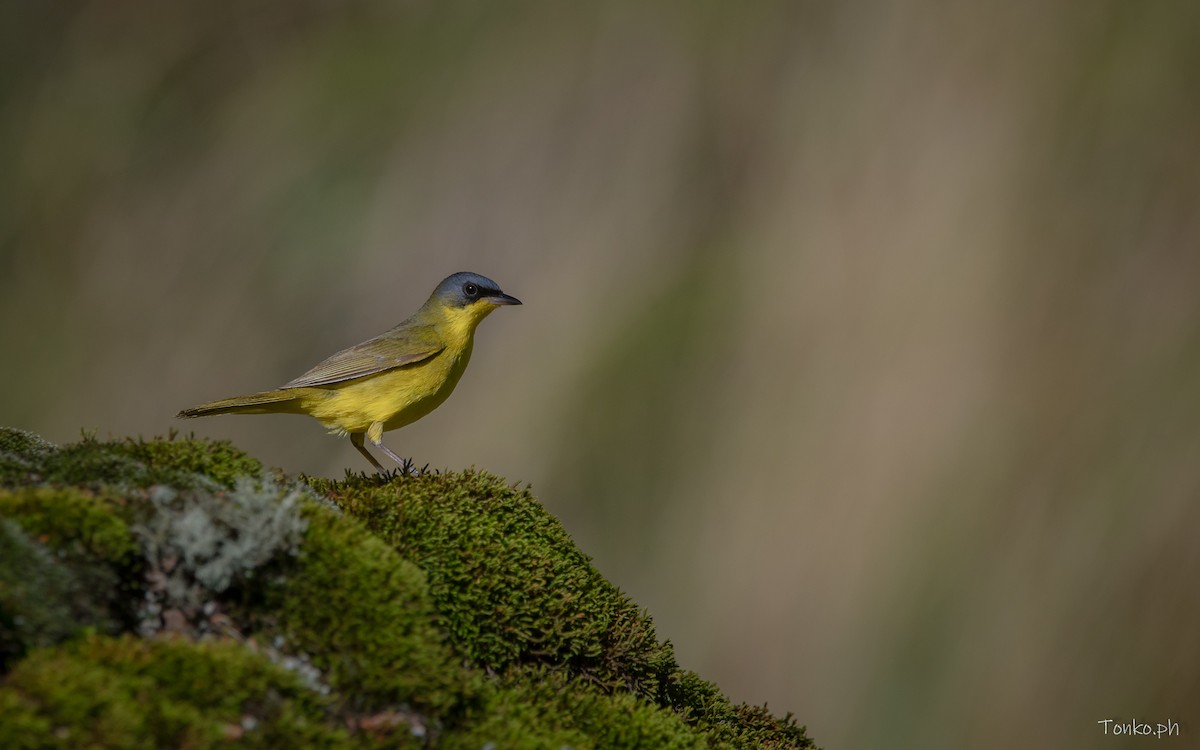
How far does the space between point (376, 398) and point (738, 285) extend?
181 inches

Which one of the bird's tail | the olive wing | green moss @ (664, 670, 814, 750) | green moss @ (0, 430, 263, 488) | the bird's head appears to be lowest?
green moss @ (664, 670, 814, 750)

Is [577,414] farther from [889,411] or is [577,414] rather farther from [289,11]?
[289,11]

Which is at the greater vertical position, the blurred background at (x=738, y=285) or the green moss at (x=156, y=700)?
the blurred background at (x=738, y=285)

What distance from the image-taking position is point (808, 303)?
9.44 m

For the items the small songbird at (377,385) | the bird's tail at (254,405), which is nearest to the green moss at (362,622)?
the bird's tail at (254,405)

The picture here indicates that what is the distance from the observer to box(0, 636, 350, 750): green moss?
88.4 inches

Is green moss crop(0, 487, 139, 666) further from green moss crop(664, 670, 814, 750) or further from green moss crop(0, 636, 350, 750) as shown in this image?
green moss crop(664, 670, 814, 750)

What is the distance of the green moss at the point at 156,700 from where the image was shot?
224 cm

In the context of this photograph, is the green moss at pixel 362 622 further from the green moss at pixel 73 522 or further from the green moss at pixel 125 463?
the green moss at pixel 125 463

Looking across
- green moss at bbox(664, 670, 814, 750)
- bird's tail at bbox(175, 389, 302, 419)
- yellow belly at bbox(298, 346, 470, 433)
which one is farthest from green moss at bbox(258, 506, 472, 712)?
yellow belly at bbox(298, 346, 470, 433)

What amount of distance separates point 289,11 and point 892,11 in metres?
6.50

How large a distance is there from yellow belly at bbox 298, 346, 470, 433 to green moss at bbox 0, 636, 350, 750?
12.6ft

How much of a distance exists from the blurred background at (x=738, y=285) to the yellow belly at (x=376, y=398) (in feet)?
2.90

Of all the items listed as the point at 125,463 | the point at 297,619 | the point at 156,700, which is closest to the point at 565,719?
the point at 297,619
